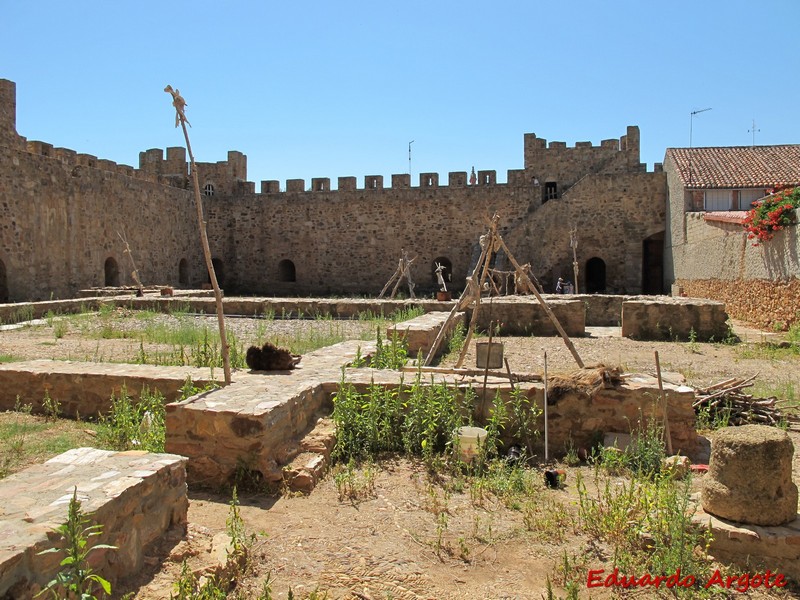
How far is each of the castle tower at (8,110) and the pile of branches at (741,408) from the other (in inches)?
760

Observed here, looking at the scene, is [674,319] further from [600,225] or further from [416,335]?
[600,225]

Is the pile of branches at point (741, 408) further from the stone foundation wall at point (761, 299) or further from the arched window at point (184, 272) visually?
the arched window at point (184, 272)

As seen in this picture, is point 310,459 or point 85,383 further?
point 85,383

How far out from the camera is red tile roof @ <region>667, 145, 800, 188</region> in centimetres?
1959

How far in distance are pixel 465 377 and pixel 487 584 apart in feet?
9.60

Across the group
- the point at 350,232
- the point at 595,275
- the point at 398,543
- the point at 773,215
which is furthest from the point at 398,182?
the point at 398,543

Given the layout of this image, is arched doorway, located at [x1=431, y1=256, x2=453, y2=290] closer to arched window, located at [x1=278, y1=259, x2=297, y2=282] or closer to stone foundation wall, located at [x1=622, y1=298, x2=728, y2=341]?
arched window, located at [x1=278, y1=259, x2=297, y2=282]

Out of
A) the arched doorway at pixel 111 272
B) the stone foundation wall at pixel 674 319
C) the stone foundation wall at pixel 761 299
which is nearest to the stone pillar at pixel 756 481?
the stone foundation wall at pixel 674 319

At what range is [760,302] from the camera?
1329cm

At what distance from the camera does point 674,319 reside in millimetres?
12000

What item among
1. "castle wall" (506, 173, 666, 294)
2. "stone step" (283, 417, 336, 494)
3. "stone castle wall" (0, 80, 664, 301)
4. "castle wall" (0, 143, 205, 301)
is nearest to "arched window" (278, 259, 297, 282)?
"stone castle wall" (0, 80, 664, 301)

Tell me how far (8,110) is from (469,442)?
18.6 meters

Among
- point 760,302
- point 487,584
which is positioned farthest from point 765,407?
point 760,302

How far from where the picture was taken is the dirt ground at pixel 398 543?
318cm
